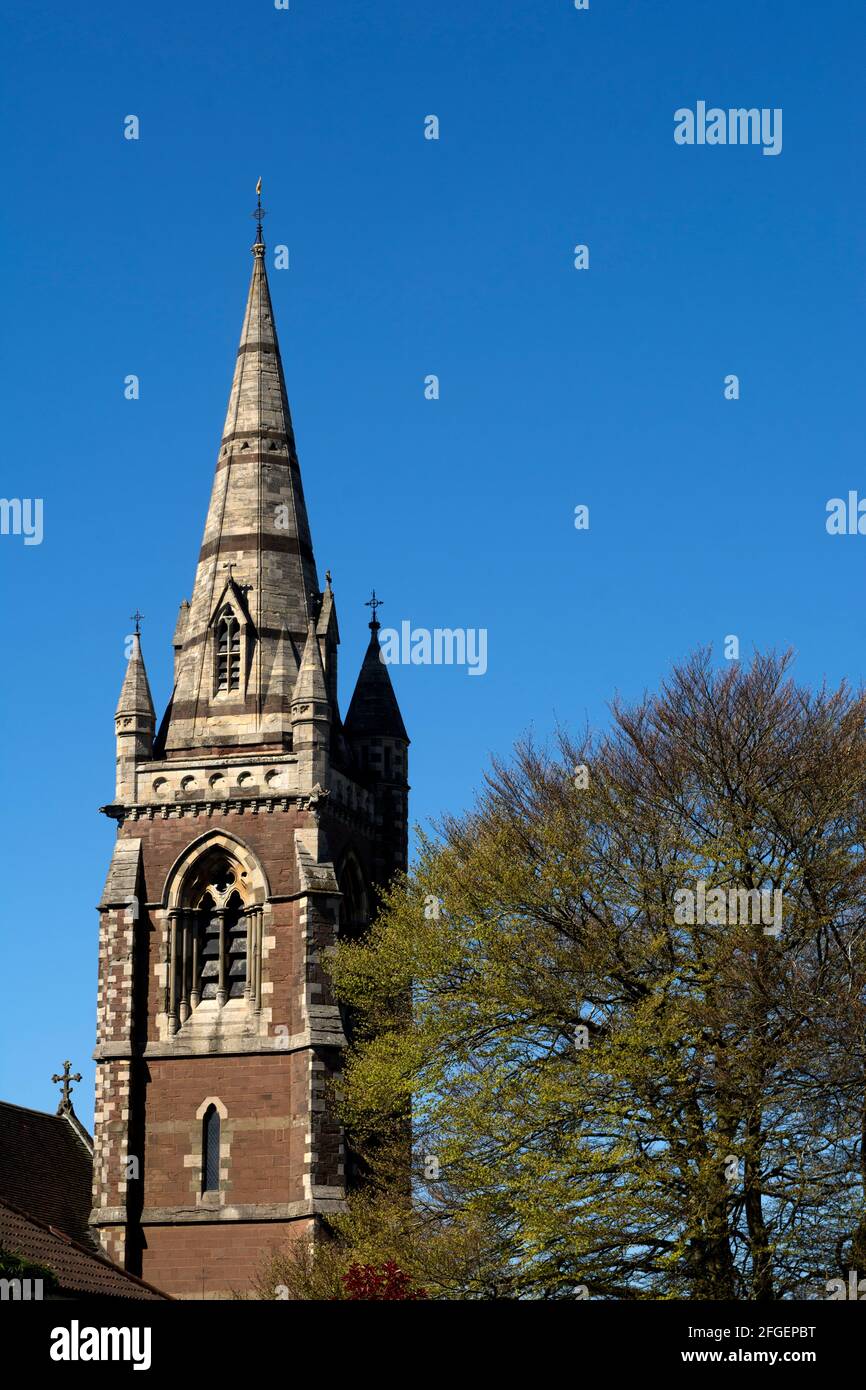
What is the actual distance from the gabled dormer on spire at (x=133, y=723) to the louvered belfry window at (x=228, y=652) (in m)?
1.82

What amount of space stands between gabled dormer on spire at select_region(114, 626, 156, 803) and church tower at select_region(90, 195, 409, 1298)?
4cm

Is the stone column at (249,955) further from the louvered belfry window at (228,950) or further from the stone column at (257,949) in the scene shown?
the louvered belfry window at (228,950)

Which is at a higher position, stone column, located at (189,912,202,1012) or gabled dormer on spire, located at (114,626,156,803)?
gabled dormer on spire, located at (114,626,156,803)

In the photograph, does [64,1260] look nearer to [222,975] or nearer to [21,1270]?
[21,1270]

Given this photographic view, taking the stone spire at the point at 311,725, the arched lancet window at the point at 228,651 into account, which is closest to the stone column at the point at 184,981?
the stone spire at the point at 311,725

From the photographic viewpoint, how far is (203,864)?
→ 51.4 meters

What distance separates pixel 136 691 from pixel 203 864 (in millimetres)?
4823

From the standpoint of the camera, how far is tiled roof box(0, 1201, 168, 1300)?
30.9 meters

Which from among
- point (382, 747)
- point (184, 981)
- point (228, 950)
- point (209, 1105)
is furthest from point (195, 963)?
point (382, 747)

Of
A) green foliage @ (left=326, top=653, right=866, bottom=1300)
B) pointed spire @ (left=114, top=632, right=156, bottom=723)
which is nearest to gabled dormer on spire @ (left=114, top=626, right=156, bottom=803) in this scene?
pointed spire @ (left=114, top=632, right=156, bottom=723)

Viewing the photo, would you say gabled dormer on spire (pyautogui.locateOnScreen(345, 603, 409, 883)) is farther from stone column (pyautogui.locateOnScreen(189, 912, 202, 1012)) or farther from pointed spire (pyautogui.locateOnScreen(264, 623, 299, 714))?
stone column (pyautogui.locateOnScreen(189, 912, 202, 1012))

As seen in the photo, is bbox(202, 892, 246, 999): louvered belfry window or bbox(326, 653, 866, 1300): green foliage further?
bbox(202, 892, 246, 999): louvered belfry window

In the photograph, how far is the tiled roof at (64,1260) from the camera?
101ft

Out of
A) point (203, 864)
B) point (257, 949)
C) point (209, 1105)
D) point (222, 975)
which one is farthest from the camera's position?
point (203, 864)
